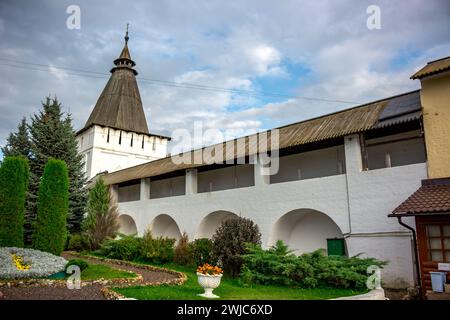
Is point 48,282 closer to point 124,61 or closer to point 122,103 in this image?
point 122,103

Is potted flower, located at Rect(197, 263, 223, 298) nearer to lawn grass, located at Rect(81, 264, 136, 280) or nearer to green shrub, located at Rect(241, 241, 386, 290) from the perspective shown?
green shrub, located at Rect(241, 241, 386, 290)

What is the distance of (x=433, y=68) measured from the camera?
11.0 m

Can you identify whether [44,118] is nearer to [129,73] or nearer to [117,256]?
[117,256]

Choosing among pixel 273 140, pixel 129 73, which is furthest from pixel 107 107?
pixel 273 140

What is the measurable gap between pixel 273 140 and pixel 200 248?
534cm

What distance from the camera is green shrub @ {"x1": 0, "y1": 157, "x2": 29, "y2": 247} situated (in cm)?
1359

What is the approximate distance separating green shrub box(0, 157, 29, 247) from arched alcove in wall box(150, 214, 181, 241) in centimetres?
821

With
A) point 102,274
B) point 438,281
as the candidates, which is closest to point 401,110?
point 438,281

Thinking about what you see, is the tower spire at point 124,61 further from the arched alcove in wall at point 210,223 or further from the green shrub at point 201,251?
the green shrub at point 201,251

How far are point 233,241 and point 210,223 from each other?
5.14m

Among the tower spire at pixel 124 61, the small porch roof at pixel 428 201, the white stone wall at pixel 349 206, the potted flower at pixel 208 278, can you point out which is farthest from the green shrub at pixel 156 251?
the tower spire at pixel 124 61

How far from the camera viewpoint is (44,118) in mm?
19484

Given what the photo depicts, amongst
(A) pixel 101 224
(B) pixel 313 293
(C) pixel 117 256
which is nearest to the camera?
(B) pixel 313 293

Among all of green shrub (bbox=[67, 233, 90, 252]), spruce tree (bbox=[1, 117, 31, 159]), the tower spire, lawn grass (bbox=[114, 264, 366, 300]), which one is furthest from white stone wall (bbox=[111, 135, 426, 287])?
the tower spire
